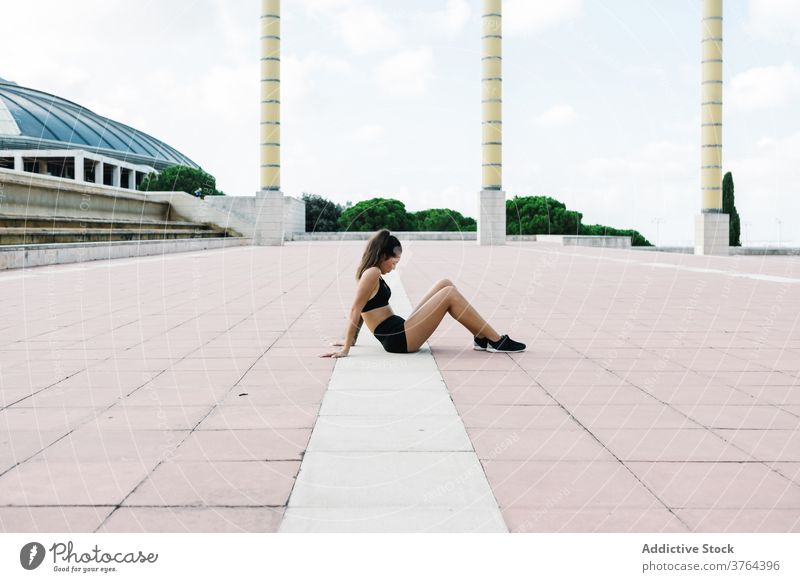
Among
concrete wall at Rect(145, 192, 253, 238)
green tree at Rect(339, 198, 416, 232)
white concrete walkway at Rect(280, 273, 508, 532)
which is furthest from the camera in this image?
green tree at Rect(339, 198, 416, 232)

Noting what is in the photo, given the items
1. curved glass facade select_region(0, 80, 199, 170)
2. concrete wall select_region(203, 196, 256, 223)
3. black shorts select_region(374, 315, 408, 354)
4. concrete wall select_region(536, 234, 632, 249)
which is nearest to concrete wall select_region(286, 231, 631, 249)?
concrete wall select_region(536, 234, 632, 249)

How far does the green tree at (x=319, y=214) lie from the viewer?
169ft

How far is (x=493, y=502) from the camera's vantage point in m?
3.28

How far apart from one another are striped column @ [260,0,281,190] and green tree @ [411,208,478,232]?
46.9ft

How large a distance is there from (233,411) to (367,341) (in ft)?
10.3

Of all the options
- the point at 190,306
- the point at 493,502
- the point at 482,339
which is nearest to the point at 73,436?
the point at 493,502

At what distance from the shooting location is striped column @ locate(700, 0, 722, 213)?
33469mm

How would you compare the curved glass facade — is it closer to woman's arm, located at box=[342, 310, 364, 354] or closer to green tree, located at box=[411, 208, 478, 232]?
green tree, located at box=[411, 208, 478, 232]

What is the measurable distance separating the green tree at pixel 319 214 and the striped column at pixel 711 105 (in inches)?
876

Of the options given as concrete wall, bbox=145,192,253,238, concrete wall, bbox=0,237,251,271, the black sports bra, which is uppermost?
concrete wall, bbox=145,192,253,238

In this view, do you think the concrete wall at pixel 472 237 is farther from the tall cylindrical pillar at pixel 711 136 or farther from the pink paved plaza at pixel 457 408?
the pink paved plaza at pixel 457 408

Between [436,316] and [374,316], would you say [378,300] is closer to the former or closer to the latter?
[374,316]

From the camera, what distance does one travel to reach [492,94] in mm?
38281

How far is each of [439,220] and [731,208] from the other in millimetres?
18033
